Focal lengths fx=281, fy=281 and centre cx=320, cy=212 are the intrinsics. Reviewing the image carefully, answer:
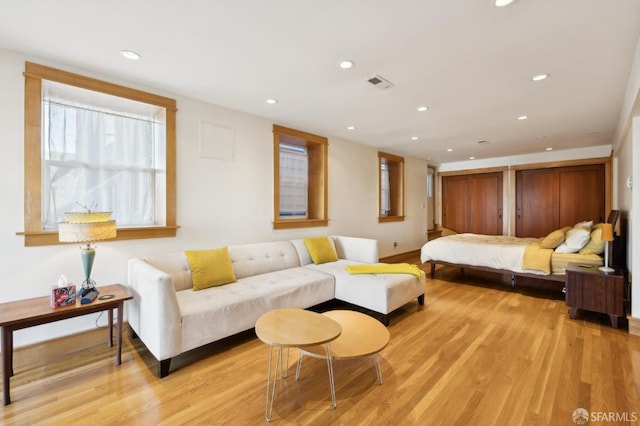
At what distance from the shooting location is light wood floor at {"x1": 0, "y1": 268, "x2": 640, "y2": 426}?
66.6 inches

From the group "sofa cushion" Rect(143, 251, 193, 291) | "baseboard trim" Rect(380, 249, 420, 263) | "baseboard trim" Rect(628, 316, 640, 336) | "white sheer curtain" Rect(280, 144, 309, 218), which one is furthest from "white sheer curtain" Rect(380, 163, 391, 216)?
"sofa cushion" Rect(143, 251, 193, 291)

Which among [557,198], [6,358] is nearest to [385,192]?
[557,198]

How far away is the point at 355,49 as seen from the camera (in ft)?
7.21

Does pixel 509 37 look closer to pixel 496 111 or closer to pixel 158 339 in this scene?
pixel 496 111

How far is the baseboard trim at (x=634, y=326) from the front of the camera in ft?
8.92

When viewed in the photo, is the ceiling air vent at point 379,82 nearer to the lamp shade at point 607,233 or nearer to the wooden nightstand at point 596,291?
the lamp shade at point 607,233

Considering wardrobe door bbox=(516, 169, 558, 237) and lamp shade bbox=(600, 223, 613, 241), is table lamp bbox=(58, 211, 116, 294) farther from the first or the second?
wardrobe door bbox=(516, 169, 558, 237)

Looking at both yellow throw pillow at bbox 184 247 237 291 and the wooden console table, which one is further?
yellow throw pillow at bbox 184 247 237 291

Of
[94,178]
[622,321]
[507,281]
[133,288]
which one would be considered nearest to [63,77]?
[94,178]

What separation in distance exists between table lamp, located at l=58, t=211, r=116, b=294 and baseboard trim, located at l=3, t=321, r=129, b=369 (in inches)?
23.3

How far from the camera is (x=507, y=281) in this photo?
478cm

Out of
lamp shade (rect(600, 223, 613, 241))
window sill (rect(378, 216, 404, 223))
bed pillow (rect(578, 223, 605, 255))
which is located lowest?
bed pillow (rect(578, 223, 605, 255))

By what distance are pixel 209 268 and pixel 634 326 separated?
4.21 m

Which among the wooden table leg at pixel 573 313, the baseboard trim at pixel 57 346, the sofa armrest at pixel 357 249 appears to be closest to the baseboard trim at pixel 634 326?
the wooden table leg at pixel 573 313
